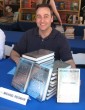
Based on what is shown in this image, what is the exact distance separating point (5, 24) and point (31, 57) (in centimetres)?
338

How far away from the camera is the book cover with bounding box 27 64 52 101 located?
1347 mm

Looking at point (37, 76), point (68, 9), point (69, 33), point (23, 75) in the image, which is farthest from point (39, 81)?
point (68, 9)

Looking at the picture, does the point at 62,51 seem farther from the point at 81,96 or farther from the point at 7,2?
the point at 7,2

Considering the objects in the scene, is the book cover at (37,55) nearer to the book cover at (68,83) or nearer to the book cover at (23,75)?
the book cover at (23,75)

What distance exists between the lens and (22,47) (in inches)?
91.4

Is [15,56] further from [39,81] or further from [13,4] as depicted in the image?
[13,4]

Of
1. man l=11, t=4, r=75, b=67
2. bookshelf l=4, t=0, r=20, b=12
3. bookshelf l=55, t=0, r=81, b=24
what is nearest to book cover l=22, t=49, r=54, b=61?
man l=11, t=4, r=75, b=67

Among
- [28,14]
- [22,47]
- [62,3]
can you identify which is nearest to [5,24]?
[28,14]

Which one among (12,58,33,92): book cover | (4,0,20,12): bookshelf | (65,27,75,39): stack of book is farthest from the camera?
(4,0,20,12): bookshelf

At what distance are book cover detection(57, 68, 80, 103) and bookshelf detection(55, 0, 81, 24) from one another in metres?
3.72

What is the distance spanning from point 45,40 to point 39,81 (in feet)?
2.99

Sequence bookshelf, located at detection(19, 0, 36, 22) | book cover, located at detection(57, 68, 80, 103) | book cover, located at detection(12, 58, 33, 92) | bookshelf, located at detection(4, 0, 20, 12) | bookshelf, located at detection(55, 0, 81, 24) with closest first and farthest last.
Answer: book cover, located at detection(57, 68, 80, 103) → book cover, located at detection(12, 58, 33, 92) → bookshelf, located at detection(55, 0, 81, 24) → bookshelf, located at detection(19, 0, 36, 22) → bookshelf, located at detection(4, 0, 20, 12)

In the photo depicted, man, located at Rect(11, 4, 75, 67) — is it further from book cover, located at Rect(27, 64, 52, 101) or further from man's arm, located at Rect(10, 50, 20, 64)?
book cover, located at Rect(27, 64, 52, 101)

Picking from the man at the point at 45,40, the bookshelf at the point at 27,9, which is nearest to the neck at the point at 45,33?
the man at the point at 45,40
